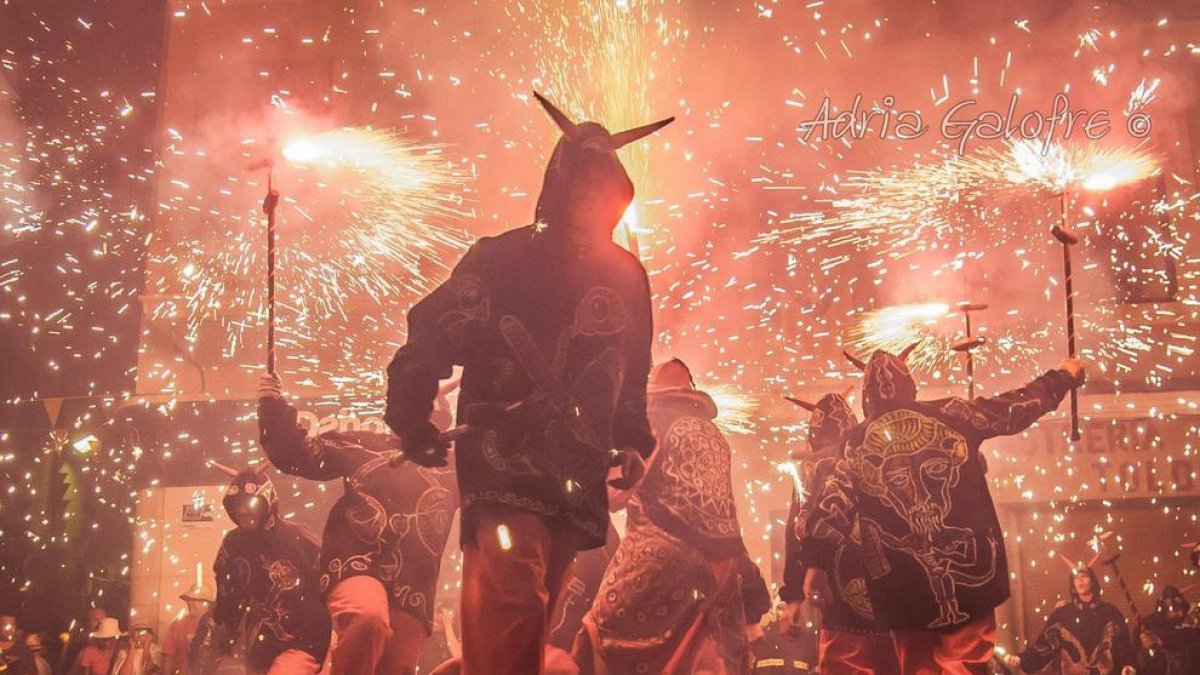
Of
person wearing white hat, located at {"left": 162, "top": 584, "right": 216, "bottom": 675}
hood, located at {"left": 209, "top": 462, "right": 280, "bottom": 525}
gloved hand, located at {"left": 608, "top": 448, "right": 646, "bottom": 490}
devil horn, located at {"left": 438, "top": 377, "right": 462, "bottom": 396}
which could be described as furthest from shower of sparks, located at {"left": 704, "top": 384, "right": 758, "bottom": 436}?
gloved hand, located at {"left": 608, "top": 448, "right": 646, "bottom": 490}

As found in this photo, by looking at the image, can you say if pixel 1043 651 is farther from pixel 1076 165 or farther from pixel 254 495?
pixel 254 495

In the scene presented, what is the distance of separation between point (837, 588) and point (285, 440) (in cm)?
277

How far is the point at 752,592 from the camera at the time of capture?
5.18 meters

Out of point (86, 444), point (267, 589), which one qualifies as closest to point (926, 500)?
point (267, 589)

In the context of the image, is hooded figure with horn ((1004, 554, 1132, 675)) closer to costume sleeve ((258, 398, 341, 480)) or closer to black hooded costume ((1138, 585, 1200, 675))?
black hooded costume ((1138, 585, 1200, 675))

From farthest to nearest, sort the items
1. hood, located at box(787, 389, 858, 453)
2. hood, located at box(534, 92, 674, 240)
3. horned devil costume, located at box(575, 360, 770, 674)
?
hood, located at box(787, 389, 858, 453) → horned devil costume, located at box(575, 360, 770, 674) → hood, located at box(534, 92, 674, 240)

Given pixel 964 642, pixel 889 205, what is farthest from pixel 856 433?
pixel 889 205

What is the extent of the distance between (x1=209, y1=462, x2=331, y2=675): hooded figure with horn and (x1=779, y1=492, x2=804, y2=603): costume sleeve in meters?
2.28

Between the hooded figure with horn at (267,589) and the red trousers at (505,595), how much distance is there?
272 centimetres

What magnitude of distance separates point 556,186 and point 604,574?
7.33ft

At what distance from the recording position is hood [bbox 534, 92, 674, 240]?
3418mm

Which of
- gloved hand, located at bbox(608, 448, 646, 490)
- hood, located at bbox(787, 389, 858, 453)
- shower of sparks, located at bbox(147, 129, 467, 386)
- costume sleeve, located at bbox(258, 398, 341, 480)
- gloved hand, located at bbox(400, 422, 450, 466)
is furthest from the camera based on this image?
shower of sparks, located at bbox(147, 129, 467, 386)

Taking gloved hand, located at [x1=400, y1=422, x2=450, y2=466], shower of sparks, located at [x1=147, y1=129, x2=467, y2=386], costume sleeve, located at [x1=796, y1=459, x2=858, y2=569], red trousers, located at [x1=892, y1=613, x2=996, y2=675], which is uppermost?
shower of sparks, located at [x1=147, y1=129, x2=467, y2=386]

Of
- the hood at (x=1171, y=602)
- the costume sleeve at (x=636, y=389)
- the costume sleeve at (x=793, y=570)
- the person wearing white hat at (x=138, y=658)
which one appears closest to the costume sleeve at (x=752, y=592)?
the costume sleeve at (x=793, y=570)
